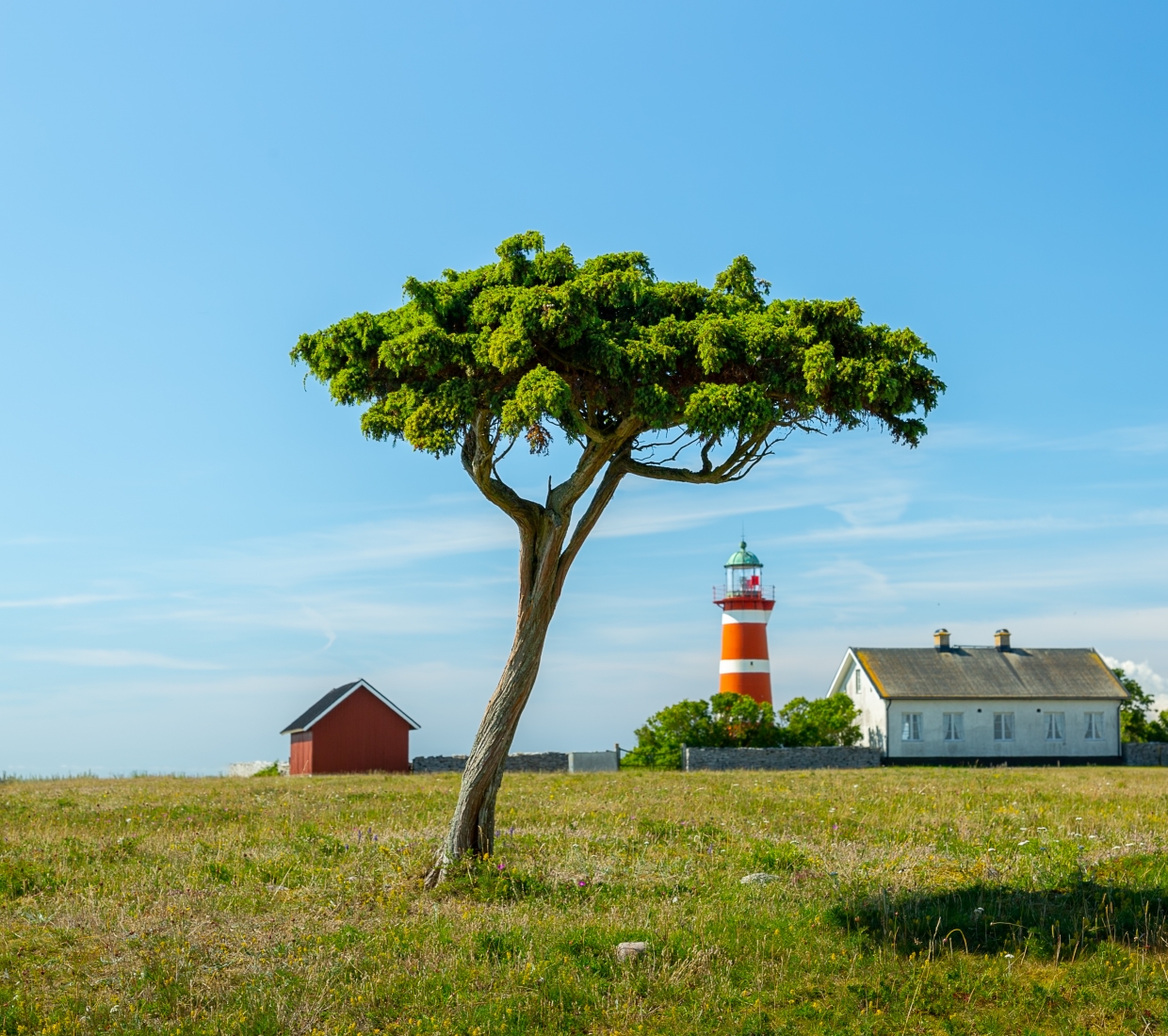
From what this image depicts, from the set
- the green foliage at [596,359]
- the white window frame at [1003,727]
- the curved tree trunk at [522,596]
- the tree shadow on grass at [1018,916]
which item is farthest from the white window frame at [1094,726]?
the curved tree trunk at [522,596]

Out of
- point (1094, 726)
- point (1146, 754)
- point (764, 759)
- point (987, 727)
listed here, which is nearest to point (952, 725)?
point (987, 727)

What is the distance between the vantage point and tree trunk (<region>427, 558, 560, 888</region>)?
13062 millimetres

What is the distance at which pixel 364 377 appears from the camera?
42.7ft

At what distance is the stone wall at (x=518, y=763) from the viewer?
4381 centimetres

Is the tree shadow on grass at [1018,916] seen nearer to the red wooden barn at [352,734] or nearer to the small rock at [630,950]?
the small rock at [630,950]

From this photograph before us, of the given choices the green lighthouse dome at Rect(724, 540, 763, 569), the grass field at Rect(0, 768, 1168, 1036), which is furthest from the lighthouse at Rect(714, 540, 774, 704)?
the grass field at Rect(0, 768, 1168, 1036)

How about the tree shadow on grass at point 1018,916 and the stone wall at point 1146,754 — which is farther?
the stone wall at point 1146,754

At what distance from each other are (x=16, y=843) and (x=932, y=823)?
563 inches

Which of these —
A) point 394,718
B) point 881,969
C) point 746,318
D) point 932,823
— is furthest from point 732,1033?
point 394,718

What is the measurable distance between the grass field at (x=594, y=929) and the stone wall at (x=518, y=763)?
25960 mm

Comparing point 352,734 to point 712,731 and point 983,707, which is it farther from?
point 983,707

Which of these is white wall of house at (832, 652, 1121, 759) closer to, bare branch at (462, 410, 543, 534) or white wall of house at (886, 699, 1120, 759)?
white wall of house at (886, 699, 1120, 759)

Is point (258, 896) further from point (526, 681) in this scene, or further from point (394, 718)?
point (394, 718)

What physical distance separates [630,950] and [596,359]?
6271 mm
